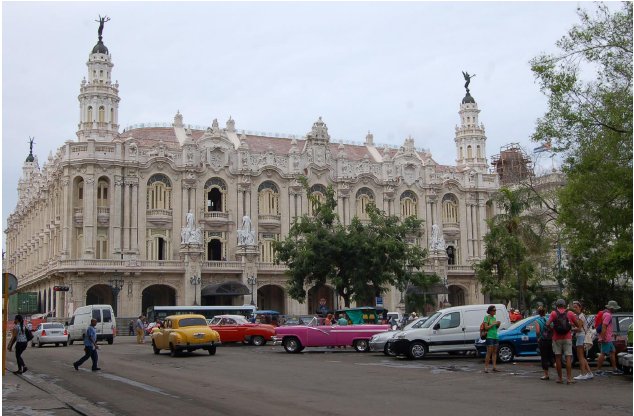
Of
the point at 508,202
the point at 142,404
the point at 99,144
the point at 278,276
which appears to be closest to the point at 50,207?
the point at 99,144

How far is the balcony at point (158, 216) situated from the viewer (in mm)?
64500

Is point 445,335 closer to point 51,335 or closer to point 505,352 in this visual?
point 505,352

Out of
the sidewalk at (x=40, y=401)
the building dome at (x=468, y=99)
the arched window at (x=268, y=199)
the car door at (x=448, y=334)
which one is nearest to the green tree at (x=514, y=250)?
the car door at (x=448, y=334)

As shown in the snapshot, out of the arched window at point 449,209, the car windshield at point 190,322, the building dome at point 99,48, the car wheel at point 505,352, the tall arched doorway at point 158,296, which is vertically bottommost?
the car wheel at point 505,352

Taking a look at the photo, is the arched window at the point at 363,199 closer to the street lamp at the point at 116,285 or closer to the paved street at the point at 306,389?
the street lamp at the point at 116,285

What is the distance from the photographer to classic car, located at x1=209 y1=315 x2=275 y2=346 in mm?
36781

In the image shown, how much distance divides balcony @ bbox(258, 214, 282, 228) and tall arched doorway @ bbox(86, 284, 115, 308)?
13.7 m

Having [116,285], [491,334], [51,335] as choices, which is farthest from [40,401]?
[116,285]

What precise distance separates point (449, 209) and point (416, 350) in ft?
171

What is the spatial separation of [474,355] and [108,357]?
42.5 feet

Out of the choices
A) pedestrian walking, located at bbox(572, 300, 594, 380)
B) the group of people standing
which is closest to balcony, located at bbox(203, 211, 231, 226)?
the group of people standing

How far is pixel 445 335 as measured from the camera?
2545 cm

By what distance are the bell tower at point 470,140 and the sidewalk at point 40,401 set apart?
2568 inches

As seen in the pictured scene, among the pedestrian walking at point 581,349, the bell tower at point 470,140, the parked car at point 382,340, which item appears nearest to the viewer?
the pedestrian walking at point 581,349
